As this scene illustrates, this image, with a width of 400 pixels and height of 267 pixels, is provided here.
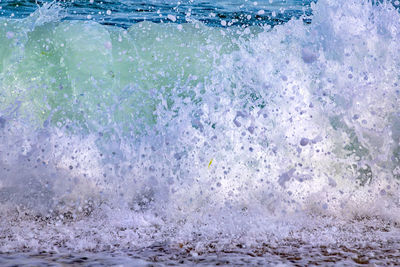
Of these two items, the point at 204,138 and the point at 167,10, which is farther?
Result: the point at 167,10

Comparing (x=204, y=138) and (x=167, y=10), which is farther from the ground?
(x=167, y=10)

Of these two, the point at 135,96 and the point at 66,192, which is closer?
the point at 66,192

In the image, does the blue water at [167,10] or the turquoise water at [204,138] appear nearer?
the turquoise water at [204,138]

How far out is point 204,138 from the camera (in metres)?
3.21

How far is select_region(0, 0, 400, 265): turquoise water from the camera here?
2510mm

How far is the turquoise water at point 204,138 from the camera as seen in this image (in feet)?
8.23

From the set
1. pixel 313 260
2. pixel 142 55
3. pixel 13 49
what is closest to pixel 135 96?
pixel 142 55

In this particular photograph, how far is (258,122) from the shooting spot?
3236mm

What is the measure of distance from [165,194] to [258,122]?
0.77 metres

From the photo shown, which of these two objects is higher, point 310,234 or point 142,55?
point 142,55

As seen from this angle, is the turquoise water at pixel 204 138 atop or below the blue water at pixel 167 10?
below

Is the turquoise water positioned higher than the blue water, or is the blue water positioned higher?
the blue water

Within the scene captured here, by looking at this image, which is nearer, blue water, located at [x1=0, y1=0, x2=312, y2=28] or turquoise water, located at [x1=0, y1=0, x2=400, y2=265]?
turquoise water, located at [x1=0, y1=0, x2=400, y2=265]

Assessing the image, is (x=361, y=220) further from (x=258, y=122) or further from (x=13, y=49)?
(x=13, y=49)
